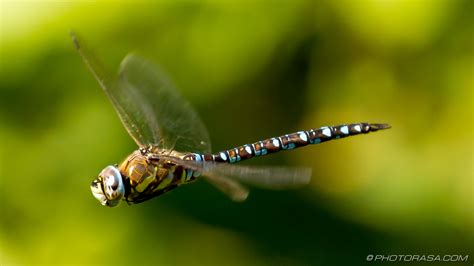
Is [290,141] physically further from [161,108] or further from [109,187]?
[109,187]

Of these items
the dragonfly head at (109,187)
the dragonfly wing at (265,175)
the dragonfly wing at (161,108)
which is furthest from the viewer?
the dragonfly wing at (161,108)

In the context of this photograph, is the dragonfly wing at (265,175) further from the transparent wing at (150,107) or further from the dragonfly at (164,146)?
the transparent wing at (150,107)

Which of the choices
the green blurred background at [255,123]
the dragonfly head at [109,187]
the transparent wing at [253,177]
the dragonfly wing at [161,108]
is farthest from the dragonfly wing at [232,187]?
the green blurred background at [255,123]

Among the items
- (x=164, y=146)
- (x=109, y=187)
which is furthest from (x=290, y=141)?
(x=109, y=187)

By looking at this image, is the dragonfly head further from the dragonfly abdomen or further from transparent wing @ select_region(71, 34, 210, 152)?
the dragonfly abdomen

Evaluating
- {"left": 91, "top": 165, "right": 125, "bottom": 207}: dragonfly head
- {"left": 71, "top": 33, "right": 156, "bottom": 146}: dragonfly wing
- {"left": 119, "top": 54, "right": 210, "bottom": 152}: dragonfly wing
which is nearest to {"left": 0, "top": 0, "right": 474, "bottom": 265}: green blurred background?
{"left": 119, "top": 54, "right": 210, "bottom": 152}: dragonfly wing

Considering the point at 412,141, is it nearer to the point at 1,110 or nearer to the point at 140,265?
the point at 140,265

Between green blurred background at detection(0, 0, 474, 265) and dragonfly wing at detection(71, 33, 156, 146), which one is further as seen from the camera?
green blurred background at detection(0, 0, 474, 265)

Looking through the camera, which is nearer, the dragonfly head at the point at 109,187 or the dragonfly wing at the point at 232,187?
the dragonfly wing at the point at 232,187
